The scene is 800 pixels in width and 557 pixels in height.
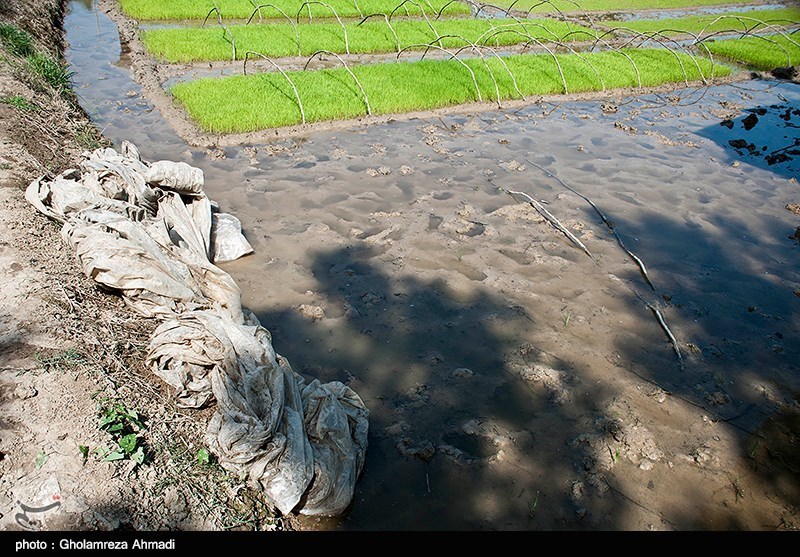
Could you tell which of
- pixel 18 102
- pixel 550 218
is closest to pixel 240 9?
pixel 18 102

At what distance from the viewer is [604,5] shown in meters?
19.7

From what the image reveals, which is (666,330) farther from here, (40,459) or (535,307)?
(40,459)

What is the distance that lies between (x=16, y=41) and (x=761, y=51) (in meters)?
17.0

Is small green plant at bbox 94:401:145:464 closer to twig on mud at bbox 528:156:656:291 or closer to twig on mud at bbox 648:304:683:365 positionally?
twig on mud at bbox 648:304:683:365

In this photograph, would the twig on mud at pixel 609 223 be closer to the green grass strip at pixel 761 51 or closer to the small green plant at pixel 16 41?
the small green plant at pixel 16 41

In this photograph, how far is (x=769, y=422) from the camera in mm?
3758

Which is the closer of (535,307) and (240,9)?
(535,307)

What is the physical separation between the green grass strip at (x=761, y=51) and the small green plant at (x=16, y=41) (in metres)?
16.3

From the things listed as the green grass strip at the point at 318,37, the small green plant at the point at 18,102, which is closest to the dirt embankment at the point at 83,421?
the small green plant at the point at 18,102

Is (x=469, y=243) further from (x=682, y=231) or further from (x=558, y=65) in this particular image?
(x=558, y=65)

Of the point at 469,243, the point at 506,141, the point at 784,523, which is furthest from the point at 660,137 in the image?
the point at 784,523

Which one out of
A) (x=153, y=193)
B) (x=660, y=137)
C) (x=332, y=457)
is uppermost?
(x=153, y=193)

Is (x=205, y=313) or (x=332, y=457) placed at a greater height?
(x=205, y=313)

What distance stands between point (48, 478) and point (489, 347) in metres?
3.04
